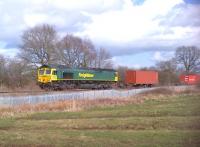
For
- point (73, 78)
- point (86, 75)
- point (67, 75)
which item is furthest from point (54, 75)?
point (86, 75)

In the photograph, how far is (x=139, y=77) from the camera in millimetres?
98812

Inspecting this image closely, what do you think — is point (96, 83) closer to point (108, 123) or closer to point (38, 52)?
point (38, 52)

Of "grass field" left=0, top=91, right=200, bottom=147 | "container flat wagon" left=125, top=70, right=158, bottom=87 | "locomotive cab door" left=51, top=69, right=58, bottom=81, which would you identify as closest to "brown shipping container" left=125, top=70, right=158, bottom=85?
"container flat wagon" left=125, top=70, right=158, bottom=87

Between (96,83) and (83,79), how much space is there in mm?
4542

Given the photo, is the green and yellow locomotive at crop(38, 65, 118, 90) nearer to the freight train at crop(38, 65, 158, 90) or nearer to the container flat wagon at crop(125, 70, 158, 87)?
the freight train at crop(38, 65, 158, 90)

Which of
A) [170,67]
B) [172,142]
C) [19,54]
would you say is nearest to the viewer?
[172,142]

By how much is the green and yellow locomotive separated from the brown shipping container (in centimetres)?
1361

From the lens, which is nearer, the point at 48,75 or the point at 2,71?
the point at 48,75

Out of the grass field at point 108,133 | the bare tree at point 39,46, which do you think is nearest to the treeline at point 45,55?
the bare tree at point 39,46

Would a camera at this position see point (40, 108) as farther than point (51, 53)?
No

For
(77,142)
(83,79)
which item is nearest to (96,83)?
(83,79)

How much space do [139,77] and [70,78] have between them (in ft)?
93.8

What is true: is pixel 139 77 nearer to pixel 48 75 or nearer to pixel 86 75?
pixel 86 75

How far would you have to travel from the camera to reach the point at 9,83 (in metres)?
83.4
